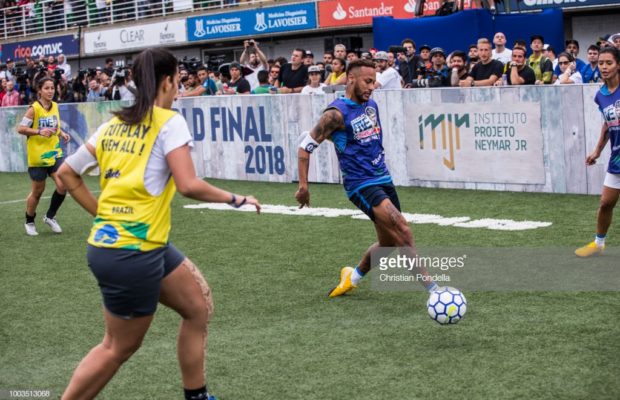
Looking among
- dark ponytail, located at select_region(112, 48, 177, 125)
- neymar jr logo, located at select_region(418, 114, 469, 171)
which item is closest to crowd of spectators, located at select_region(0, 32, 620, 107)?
neymar jr logo, located at select_region(418, 114, 469, 171)

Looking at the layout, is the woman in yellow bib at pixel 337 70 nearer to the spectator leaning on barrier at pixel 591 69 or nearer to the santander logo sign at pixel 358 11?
the spectator leaning on barrier at pixel 591 69

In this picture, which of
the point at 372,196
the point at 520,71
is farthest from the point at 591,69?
the point at 372,196

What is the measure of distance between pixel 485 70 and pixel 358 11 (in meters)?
13.0

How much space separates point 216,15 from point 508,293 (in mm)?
25527

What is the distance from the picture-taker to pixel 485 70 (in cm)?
1487

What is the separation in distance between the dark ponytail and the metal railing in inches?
1047

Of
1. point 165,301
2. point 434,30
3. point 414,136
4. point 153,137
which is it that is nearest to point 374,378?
point 165,301

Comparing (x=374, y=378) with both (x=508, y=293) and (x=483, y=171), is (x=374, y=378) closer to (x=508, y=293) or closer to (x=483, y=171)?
(x=508, y=293)

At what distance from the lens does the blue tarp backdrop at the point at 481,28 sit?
17.9 meters

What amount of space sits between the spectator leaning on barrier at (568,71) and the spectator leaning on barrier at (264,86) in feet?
17.3

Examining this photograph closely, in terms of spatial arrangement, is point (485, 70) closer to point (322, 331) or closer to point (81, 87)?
point (322, 331)

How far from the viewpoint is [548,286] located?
27.1 ft

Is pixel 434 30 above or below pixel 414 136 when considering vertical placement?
above

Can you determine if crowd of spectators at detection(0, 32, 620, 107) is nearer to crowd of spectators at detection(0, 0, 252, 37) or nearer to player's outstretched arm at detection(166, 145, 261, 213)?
player's outstretched arm at detection(166, 145, 261, 213)
